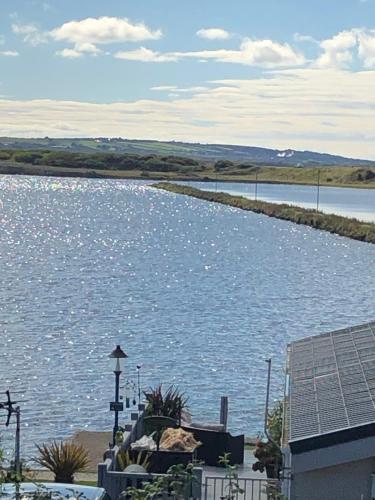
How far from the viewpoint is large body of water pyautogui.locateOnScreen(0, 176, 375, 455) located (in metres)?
27.8

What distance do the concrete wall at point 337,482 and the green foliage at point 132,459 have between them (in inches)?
132

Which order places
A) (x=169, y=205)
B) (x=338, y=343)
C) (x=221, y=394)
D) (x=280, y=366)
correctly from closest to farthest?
(x=338, y=343) < (x=221, y=394) < (x=280, y=366) < (x=169, y=205)

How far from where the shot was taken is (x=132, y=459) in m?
15.1

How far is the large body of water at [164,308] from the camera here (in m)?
27.8

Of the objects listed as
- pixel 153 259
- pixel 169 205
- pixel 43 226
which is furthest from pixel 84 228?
pixel 169 205

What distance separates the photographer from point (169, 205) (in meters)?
151

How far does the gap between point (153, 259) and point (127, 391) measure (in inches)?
1932

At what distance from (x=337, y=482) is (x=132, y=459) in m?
4.19

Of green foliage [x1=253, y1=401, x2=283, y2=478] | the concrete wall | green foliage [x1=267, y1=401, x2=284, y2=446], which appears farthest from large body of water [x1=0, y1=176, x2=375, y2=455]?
the concrete wall

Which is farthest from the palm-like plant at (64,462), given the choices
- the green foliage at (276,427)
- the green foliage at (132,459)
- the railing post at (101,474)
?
the railing post at (101,474)

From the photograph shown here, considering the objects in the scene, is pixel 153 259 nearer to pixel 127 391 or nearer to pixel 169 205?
pixel 127 391

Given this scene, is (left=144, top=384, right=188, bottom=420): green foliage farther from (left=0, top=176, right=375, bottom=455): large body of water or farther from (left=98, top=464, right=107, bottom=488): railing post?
(left=98, top=464, right=107, bottom=488): railing post

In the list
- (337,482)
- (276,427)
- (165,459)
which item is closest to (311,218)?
(276,427)

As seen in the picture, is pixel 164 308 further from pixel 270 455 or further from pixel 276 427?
pixel 270 455
